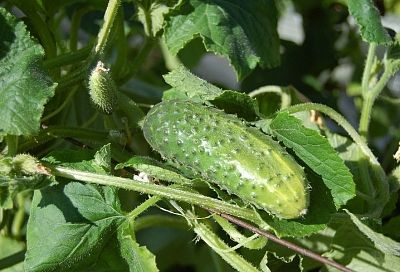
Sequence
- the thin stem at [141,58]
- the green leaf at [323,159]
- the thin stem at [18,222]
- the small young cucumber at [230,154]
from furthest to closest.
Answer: the thin stem at [18,222] < the thin stem at [141,58] < the green leaf at [323,159] < the small young cucumber at [230,154]

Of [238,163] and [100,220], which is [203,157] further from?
[100,220]

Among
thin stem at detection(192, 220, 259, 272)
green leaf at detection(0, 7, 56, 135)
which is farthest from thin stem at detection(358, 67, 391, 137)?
green leaf at detection(0, 7, 56, 135)

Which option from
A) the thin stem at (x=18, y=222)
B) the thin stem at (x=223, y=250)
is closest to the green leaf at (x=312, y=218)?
the thin stem at (x=223, y=250)

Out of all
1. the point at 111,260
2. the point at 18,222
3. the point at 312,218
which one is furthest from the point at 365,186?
the point at 18,222

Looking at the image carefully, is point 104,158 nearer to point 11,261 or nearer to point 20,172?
point 20,172

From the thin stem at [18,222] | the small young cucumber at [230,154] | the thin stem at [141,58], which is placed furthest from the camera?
the thin stem at [18,222]

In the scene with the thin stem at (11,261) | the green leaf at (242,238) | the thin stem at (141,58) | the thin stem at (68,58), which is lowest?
the thin stem at (11,261)

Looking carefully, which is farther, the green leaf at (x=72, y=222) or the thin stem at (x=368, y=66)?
the thin stem at (x=368, y=66)

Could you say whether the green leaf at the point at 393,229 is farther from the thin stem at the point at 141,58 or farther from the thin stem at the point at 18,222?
the thin stem at the point at 18,222
